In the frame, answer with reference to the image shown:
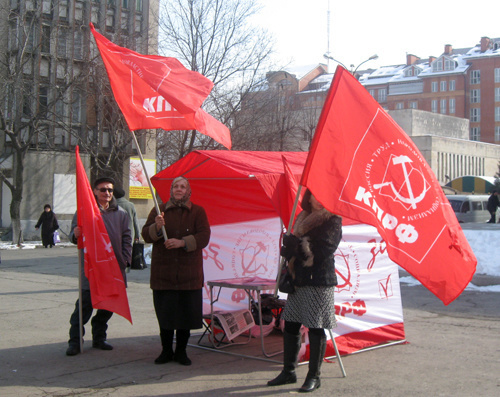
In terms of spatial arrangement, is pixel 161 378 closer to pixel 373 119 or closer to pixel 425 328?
pixel 373 119

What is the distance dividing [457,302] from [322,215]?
651 cm

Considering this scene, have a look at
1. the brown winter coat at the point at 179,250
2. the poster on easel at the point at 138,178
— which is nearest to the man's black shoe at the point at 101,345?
the brown winter coat at the point at 179,250

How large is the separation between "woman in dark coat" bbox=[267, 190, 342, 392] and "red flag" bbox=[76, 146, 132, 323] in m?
1.89

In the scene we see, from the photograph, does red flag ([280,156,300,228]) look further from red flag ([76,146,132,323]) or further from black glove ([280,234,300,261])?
red flag ([76,146,132,323])

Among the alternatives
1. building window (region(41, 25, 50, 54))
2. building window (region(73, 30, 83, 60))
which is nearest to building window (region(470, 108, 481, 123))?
building window (region(73, 30, 83, 60))

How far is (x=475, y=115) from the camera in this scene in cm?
9738

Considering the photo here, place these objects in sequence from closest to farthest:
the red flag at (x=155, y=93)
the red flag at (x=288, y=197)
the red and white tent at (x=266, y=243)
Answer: the red flag at (x=288, y=197), the red flag at (x=155, y=93), the red and white tent at (x=266, y=243)

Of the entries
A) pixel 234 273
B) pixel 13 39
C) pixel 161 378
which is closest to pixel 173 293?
pixel 161 378

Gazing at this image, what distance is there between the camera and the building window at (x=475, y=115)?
96.8 m

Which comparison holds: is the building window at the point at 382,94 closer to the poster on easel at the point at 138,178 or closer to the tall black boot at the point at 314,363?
the poster on easel at the point at 138,178

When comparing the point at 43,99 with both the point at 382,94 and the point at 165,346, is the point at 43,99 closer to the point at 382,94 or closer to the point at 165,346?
the point at 165,346

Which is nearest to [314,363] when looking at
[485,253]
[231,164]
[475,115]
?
[231,164]

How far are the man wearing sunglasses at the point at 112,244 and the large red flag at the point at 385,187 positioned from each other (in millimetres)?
2751

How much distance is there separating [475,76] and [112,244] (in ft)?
323
